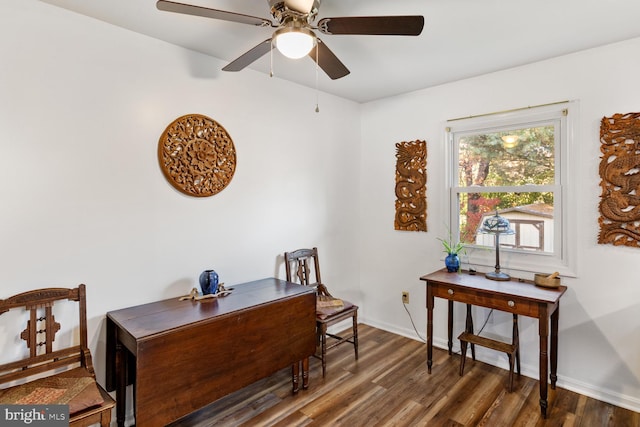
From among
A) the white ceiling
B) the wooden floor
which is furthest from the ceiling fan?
the wooden floor

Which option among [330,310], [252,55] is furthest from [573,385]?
[252,55]

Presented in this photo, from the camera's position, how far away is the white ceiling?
5.97ft

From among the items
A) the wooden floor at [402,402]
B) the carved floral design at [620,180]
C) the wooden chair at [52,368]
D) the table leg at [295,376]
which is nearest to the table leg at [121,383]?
the wooden chair at [52,368]

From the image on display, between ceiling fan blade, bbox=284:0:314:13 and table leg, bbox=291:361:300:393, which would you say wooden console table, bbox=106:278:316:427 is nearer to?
table leg, bbox=291:361:300:393

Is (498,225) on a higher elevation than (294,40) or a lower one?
lower

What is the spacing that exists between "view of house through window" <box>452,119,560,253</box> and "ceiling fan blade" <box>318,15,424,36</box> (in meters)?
1.69

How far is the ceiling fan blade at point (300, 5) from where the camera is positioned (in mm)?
1483

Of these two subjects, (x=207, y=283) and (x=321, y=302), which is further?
(x=321, y=302)

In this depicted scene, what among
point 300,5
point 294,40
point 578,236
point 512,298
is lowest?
point 512,298

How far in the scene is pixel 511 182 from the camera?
2773 mm

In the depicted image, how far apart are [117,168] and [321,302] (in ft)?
5.97

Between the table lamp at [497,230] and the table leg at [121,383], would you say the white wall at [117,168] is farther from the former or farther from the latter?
the table lamp at [497,230]

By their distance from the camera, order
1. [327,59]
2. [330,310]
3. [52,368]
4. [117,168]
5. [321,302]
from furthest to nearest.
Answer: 1. [321,302]
2. [330,310]
3. [117,168]
4. [327,59]
5. [52,368]

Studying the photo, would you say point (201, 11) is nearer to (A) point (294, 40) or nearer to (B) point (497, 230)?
(A) point (294, 40)
